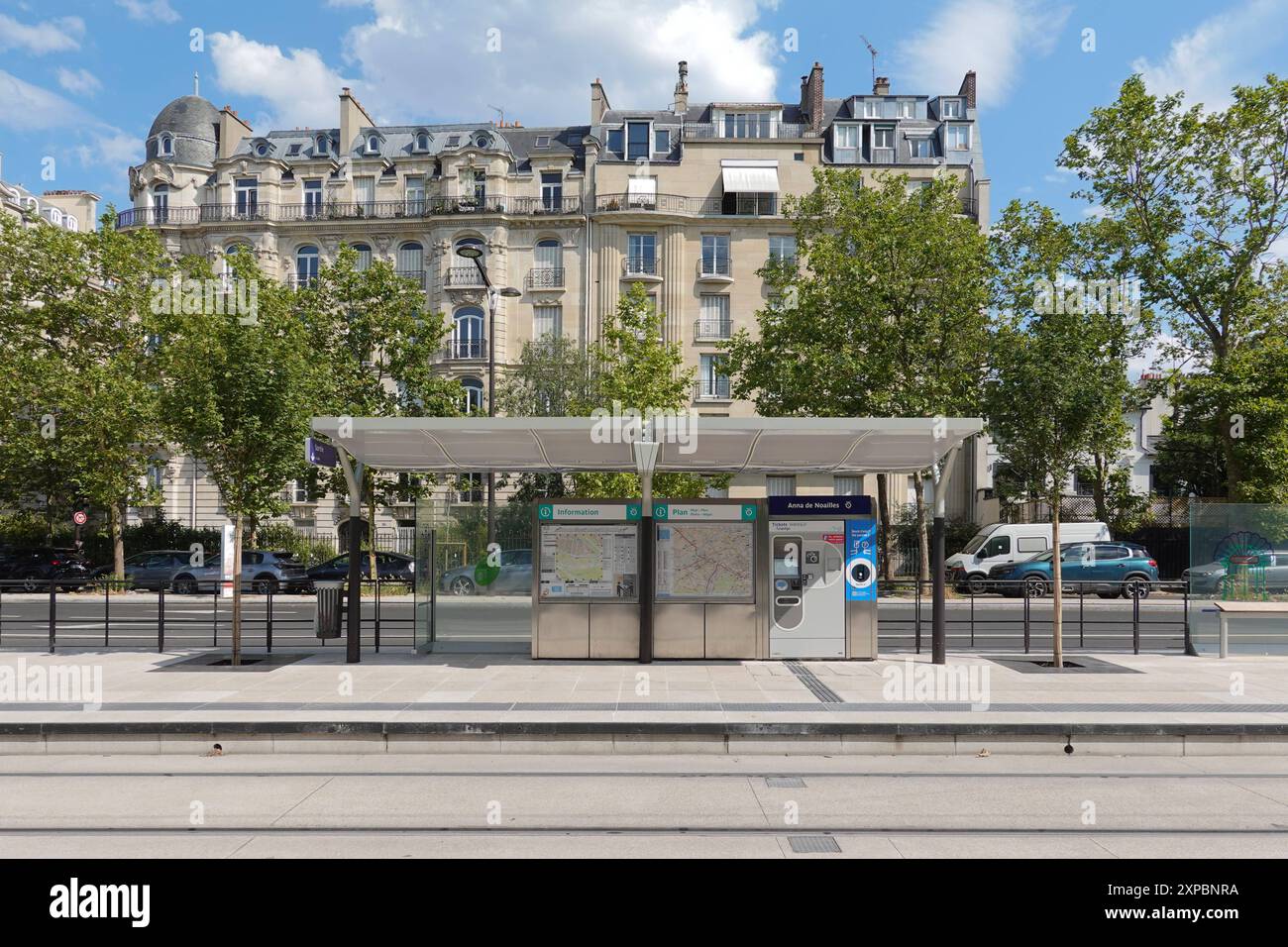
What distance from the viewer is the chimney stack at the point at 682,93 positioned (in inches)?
1887

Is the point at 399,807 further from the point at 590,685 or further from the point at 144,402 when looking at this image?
the point at 144,402

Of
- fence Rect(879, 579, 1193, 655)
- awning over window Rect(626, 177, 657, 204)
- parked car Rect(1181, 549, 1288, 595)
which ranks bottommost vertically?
fence Rect(879, 579, 1193, 655)

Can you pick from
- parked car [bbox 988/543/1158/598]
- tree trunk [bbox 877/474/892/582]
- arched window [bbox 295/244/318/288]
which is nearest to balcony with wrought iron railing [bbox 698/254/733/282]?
tree trunk [bbox 877/474/892/582]

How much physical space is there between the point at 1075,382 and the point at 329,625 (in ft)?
38.9

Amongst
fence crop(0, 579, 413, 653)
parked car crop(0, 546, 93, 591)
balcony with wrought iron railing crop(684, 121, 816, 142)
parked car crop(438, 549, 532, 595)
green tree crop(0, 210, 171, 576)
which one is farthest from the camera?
balcony with wrought iron railing crop(684, 121, 816, 142)

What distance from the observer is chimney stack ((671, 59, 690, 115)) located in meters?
47.9

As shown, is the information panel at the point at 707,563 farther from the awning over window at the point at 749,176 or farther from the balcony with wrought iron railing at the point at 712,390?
the awning over window at the point at 749,176

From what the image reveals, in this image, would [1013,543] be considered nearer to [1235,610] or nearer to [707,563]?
[1235,610]

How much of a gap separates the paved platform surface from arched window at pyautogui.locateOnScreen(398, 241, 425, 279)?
1304 inches

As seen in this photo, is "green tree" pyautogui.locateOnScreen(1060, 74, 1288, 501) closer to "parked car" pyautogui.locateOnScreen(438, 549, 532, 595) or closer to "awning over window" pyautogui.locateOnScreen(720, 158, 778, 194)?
"awning over window" pyautogui.locateOnScreen(720, 158, 778, 194)

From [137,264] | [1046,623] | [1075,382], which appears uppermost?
[137,264]

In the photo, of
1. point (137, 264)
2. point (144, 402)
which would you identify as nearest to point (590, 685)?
point (144, 402)

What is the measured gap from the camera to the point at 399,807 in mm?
6895

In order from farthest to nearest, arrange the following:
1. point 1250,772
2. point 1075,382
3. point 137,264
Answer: point 137,264 → point 1075,382 → point 1250,772
